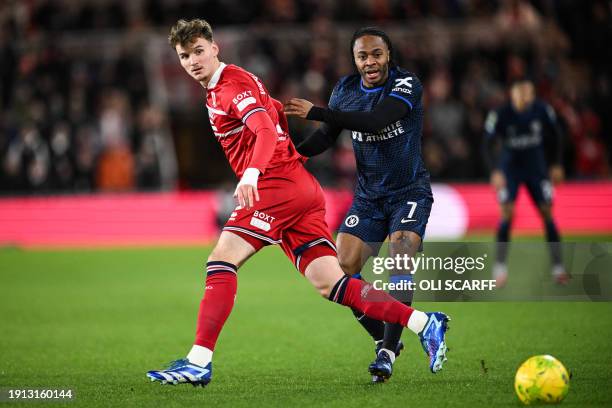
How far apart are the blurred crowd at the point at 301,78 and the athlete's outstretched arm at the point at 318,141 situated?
1145cm

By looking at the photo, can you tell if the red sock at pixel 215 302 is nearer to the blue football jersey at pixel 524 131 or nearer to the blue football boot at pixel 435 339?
the blue football boot at pixel 435 339

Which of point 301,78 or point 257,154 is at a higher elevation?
point 301,78

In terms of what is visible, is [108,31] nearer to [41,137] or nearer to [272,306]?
[41,137]

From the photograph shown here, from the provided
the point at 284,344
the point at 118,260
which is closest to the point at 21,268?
the point at 118,260

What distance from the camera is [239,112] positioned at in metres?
5.61

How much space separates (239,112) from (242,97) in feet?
0.32

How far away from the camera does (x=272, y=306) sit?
10234 millimetres

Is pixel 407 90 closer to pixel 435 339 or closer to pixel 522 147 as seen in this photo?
pixel 435 339

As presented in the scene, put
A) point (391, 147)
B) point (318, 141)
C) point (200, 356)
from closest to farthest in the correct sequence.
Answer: point (200, 356)
point (391, 147)
point (318, 141)

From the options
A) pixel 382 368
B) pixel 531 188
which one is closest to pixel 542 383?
pixel 382 368

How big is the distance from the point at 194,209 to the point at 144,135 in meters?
1.94

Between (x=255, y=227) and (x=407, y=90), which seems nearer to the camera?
(x=255, y=227)

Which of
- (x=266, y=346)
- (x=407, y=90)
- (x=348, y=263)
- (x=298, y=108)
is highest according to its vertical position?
(x=407, y=90)

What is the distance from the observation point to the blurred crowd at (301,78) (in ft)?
60.2
